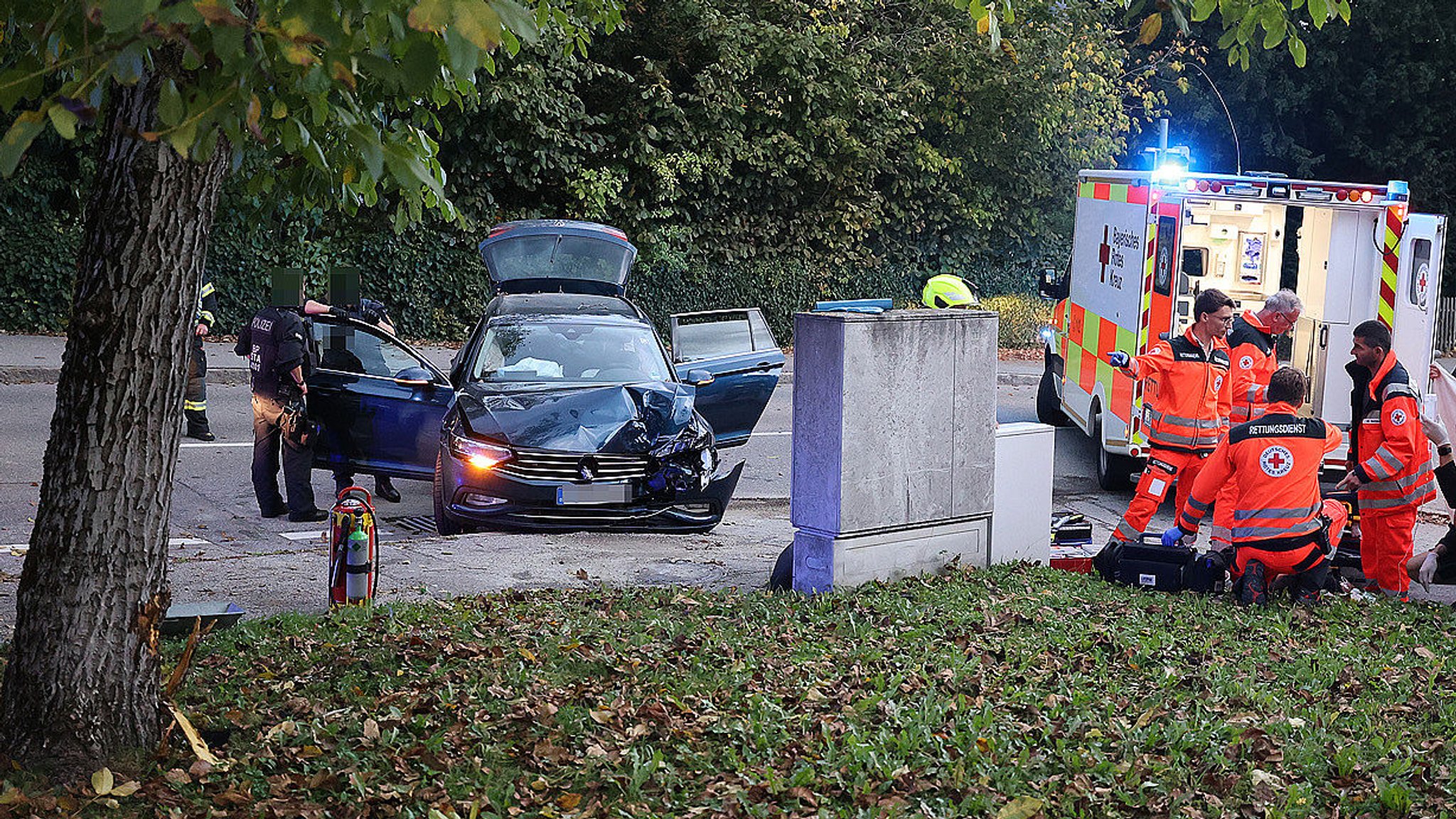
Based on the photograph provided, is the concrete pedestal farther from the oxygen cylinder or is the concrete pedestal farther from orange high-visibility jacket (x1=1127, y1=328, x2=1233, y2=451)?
the oxygen cylinder

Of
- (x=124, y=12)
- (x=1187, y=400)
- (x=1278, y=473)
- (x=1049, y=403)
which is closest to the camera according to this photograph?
(x=124, y=12)

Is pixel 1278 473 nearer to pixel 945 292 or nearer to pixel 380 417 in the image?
pixel 945 292

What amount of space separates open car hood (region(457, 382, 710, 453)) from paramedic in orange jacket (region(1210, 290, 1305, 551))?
11.9 ft

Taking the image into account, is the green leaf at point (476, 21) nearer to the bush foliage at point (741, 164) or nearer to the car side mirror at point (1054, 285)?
the car side mirror at point (1054, 285)

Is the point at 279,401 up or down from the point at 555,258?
down

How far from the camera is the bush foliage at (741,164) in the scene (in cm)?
1878

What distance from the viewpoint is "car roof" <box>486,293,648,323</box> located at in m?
10.2

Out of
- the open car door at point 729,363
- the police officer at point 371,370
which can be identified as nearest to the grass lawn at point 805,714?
the police officer at point 371,370

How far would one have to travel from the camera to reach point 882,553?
23.2ft

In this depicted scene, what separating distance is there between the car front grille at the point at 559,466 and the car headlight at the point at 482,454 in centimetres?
4

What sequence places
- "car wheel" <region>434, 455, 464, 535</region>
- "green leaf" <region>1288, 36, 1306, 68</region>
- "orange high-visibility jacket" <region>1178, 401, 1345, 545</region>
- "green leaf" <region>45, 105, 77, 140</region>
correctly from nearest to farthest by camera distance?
"green leaf" <region>45, 105, 77, 140</region>
"green leaf" <region>1288, 36, 1306, 68</region>
"orange high-visibility jacket" <region>1178, 401, 1345, 545</region>
"car wheel" <region>434, 455, 464, 535</region>

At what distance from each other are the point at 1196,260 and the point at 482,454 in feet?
25.0

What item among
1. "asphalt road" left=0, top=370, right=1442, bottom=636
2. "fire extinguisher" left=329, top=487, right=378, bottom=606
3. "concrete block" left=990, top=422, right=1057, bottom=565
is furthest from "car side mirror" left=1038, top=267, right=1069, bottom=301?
"fire extinguisher" left=329, top=487, right=378, bottom=606

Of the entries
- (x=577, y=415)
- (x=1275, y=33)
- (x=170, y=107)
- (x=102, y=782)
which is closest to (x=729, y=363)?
(x=577, y=415)
